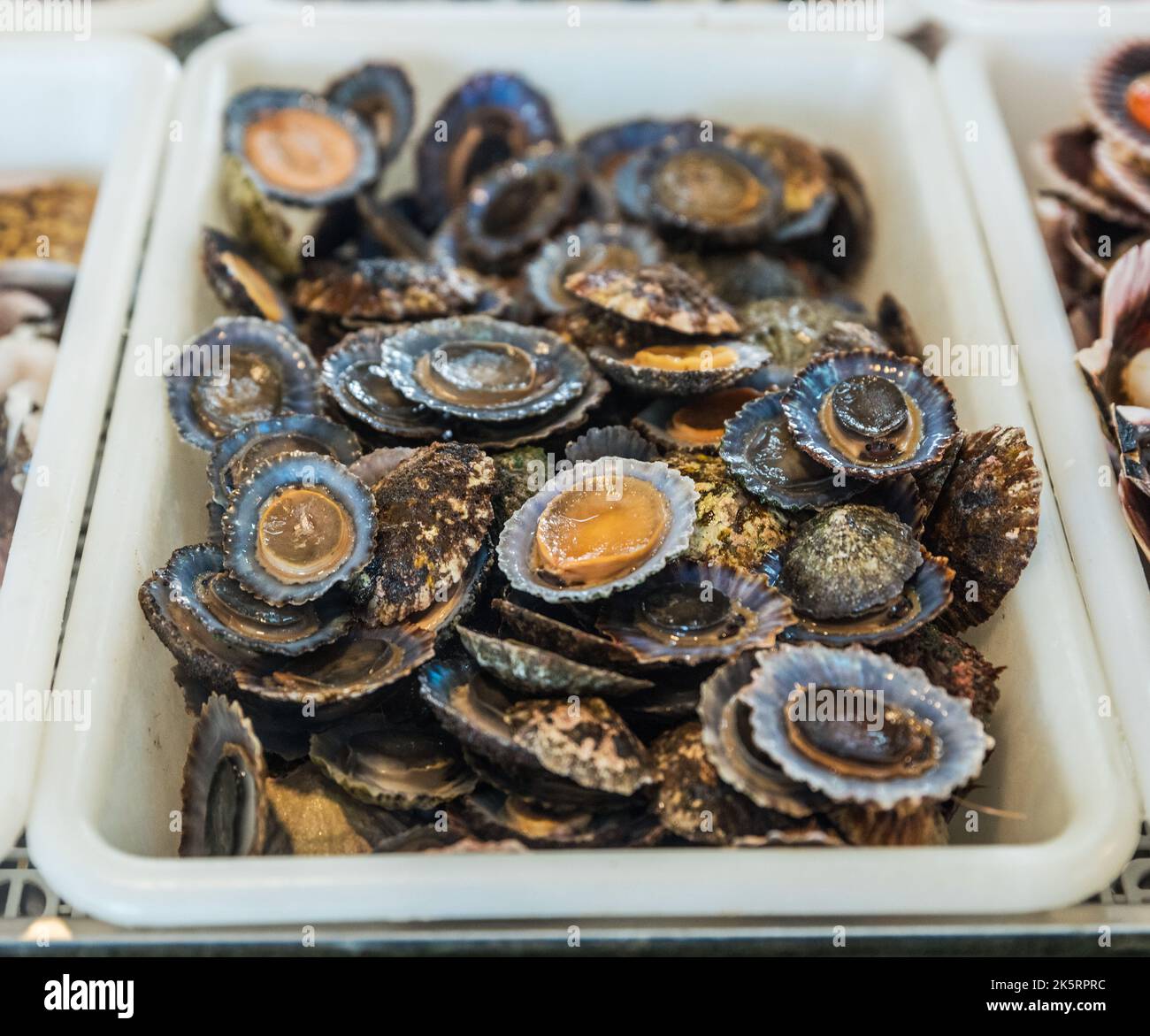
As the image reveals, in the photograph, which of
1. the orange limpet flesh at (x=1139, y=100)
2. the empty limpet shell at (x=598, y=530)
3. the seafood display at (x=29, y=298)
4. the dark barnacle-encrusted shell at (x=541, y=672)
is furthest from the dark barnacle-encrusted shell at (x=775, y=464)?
the orange limpet flesh at (x=1139, y=100)

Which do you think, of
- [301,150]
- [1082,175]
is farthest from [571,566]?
[1082,175]

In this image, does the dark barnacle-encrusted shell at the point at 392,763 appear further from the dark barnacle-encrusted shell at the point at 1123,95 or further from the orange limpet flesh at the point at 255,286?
the dark barnacle-encrusted shell at the point at 1123,95

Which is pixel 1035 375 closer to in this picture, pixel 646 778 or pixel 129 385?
pixel 646 778

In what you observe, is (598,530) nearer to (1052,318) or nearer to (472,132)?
(1052,318)

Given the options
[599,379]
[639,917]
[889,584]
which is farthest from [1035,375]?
[639,917]

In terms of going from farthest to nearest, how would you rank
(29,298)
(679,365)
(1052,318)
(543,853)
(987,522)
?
(29,298) → (1052,318) → (679,365) → (987,522) → (543,853)
